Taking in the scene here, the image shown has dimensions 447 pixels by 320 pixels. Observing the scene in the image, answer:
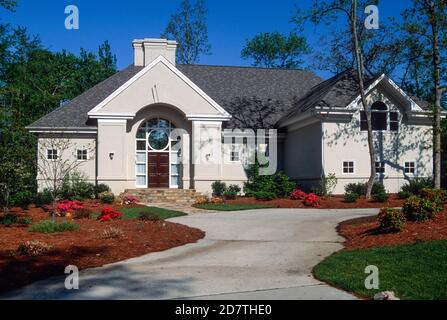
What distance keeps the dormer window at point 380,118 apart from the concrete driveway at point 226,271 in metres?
12.1

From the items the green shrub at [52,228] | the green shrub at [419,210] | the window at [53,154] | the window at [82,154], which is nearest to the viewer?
the green shrub at [419,210]

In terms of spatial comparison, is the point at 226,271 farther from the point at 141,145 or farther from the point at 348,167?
the point at 141,145

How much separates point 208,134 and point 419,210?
15049 mm

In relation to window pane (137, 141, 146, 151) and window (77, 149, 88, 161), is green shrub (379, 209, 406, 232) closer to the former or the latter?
window pane (137, 141, 146, 151)

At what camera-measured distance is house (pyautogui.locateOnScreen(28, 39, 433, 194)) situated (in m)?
24.3

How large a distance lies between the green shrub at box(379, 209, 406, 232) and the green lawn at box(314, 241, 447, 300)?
4.70ft

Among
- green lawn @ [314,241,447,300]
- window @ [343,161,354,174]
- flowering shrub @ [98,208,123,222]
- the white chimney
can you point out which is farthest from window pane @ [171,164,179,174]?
green lawn @ [314,241,447,300]

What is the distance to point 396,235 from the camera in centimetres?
1084

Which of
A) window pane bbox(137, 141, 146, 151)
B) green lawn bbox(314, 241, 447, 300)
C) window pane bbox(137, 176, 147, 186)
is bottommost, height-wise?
green lawn bbox(314, 241, 447, 300)

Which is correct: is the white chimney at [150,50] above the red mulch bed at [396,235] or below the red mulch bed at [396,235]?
above

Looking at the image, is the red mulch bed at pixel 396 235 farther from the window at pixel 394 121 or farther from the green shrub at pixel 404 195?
the window at pixel 394 121

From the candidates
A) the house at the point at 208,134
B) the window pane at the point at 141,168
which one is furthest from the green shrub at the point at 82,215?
the window pane at the point at 141,168

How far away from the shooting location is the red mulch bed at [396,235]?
10.3 meters
